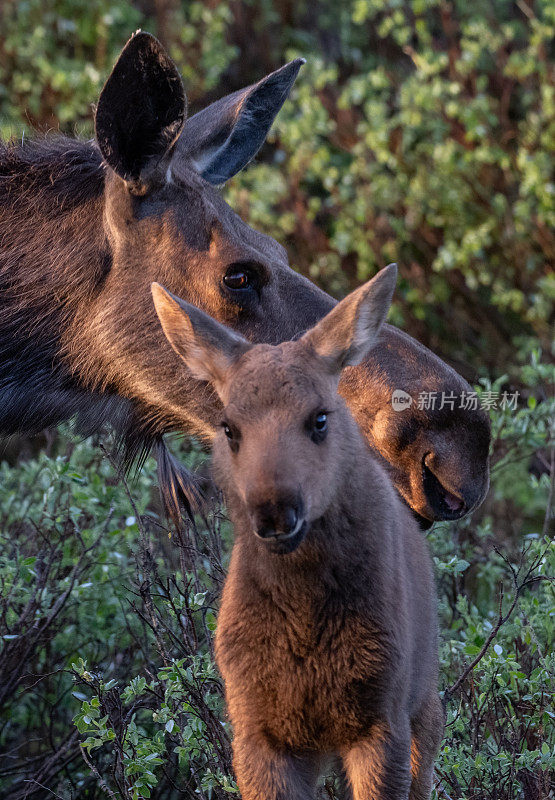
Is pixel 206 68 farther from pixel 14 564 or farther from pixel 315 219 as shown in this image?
pixel 14 564

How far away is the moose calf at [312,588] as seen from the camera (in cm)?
296

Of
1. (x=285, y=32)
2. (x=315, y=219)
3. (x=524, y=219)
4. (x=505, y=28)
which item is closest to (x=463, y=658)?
(x=524, y=219)

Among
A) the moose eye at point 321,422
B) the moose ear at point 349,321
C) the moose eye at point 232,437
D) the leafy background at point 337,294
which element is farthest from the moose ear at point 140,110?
the moose eye at point 321,422

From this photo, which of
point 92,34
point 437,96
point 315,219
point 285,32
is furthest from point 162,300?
point 285,32

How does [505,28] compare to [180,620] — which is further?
[505,28]

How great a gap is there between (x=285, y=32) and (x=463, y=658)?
27.9 feet

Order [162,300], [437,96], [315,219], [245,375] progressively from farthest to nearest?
[315,219] → [437,96] → [162,300] → [245,375]

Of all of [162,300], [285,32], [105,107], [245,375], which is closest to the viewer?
[245,375]

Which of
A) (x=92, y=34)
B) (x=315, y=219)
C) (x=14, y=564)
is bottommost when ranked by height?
(x=315, y=219)

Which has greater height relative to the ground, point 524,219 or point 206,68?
point 206,68

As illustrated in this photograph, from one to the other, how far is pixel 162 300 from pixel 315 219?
24.1 feet

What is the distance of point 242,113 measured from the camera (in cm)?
458
